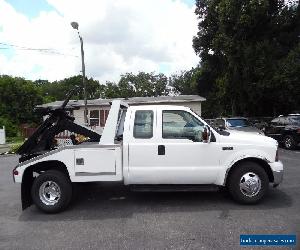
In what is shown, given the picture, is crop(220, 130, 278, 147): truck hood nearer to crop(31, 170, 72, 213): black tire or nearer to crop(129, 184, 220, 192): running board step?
crop(129, 184, 220, 192): running board step

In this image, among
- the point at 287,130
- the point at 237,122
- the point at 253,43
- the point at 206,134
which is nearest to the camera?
the point at 206,134

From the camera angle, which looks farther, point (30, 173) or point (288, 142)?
point (288, 142)

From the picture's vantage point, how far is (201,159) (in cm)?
738

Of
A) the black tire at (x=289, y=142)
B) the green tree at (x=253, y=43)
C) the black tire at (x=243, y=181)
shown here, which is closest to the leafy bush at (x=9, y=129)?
the green tree at (x=253, y=43)

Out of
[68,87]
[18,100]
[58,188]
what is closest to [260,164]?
[58,188]

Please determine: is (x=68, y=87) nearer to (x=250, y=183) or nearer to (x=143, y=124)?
(x=143, y=124)

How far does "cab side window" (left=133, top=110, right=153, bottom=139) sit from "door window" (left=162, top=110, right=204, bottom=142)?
0.25 metres

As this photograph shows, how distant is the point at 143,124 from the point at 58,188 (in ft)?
6.46

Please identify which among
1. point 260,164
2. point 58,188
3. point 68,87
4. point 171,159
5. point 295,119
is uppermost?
point 68,87

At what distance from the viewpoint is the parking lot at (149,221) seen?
5.82 m

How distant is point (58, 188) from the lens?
24.5ft

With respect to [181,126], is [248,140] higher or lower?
lower

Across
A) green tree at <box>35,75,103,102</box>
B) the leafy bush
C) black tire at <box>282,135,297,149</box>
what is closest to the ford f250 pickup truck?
black tire at <box>282,135,297,149</box>

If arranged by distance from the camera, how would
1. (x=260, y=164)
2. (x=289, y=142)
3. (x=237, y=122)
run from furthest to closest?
(x=237, y=122)
(x=289, y=142)
(x=260, y=164)
